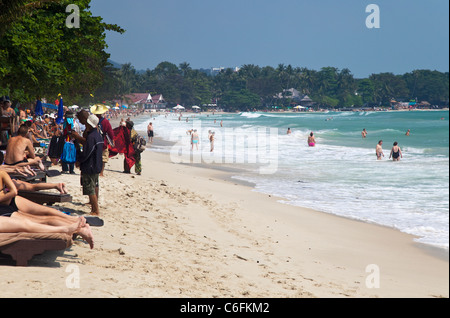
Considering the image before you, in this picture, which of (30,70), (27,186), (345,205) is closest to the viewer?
(27,186)

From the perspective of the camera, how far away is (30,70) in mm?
16875

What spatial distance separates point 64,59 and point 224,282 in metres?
20.7

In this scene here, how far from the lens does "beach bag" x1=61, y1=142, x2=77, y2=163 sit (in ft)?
39.8

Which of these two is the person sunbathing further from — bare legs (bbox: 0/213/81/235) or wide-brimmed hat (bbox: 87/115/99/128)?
wide-brimmed hat (bbox: 87/115/99/128)

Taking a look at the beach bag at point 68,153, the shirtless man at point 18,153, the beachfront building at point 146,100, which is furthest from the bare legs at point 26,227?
the beachfront building at point 146,100

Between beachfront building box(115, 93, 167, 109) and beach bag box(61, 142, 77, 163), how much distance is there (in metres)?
130

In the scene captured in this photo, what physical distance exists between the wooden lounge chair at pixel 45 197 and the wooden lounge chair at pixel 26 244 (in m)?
1.42

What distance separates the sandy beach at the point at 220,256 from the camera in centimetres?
498

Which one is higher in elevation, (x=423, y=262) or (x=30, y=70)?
(x=30, y=70)

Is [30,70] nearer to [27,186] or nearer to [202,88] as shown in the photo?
[27,186]

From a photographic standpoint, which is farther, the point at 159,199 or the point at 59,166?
the point at 59,166

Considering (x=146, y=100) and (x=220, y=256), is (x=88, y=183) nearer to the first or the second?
(x=220, y=256)

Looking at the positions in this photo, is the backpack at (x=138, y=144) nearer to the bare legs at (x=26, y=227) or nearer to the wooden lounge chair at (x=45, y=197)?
the wooden lounge chair at (x=45, y=197)
